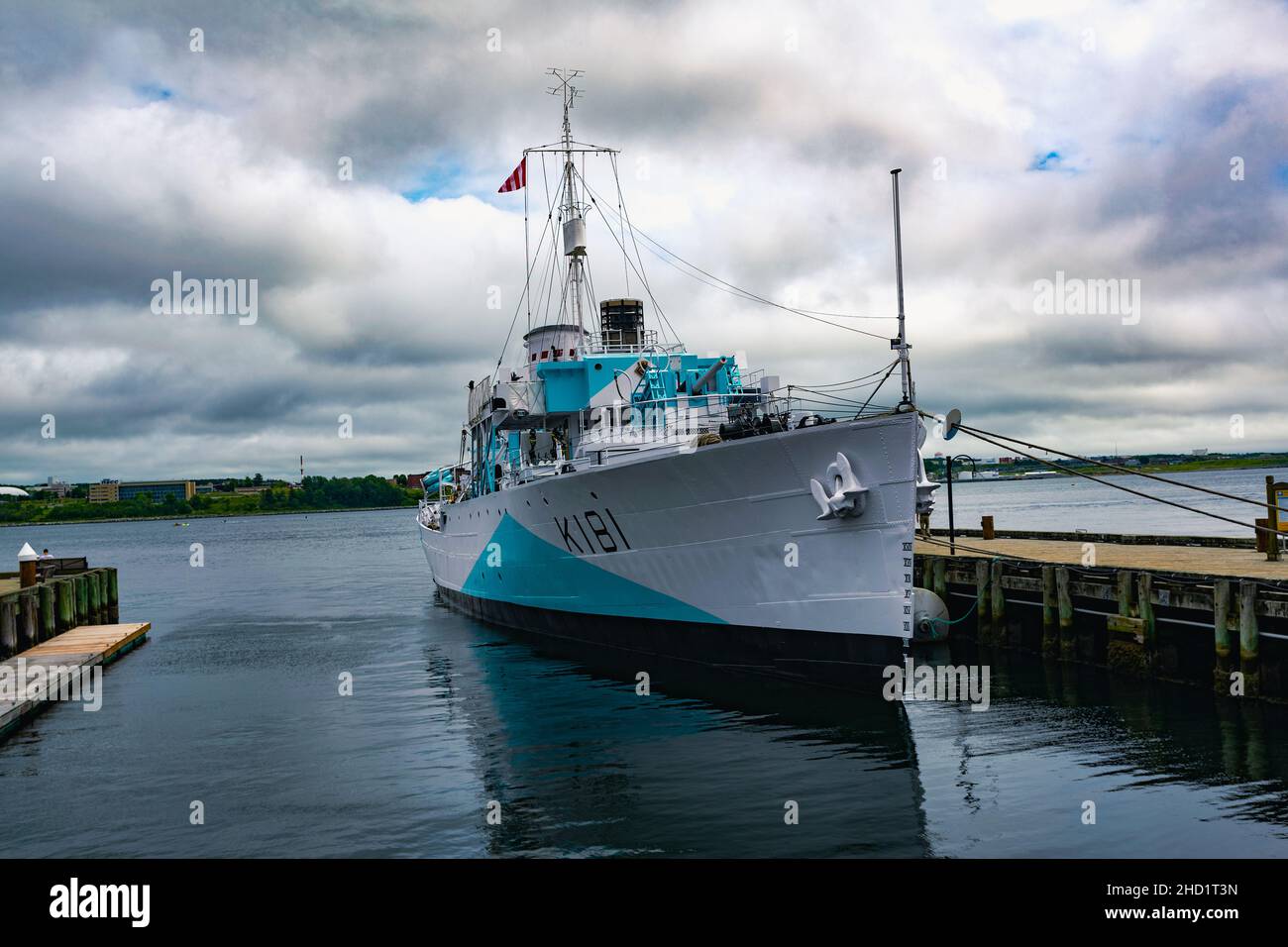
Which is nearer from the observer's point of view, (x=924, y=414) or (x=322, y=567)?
(x=924, y=414)

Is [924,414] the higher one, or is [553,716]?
[924,414]

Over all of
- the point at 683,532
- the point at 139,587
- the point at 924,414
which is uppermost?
the point at 924,414

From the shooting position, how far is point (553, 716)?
47.4 ft

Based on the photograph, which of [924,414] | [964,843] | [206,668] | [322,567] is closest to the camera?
[964,843]

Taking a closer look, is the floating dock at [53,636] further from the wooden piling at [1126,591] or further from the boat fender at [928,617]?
the wooden piling at [1126,591]

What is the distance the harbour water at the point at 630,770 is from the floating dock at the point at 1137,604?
1.82 ft

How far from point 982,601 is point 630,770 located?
10813mm

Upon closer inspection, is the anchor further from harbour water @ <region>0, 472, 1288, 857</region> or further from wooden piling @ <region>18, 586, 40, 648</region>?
wooden piling @ <region>18, 586, 40, 648</region>

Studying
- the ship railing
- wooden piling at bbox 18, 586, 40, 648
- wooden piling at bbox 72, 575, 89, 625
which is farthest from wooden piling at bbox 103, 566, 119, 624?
the ship railing

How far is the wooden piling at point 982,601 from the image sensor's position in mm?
19047

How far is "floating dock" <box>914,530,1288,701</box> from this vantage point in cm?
1291
